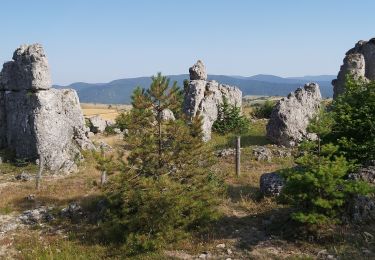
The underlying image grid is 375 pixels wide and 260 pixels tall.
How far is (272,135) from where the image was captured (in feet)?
116

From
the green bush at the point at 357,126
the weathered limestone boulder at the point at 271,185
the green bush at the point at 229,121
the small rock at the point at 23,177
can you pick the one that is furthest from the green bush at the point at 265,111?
the green bush at the point at 357,126

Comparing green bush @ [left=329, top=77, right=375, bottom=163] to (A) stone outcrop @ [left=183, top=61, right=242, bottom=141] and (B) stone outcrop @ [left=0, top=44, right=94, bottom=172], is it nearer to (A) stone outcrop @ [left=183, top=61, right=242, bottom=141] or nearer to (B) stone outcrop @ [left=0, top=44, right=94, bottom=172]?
(B) stone outcrop @ [left=0, top=44, right=94, bottom=172]

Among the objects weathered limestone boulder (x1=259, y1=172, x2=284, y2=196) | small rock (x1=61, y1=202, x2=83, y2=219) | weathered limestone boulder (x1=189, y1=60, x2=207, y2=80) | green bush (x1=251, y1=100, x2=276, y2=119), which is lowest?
small rock (x1=61, y1=202, x2=83, y2=219)

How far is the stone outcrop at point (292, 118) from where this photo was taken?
34.6 metres

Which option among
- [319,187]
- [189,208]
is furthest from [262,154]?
[319,187]

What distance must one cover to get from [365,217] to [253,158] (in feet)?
47.1

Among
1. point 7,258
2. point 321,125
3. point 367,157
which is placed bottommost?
point 7,258

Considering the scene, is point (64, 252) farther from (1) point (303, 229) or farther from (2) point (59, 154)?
(2) point (59, 154)

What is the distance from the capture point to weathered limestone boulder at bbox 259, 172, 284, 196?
762 inches

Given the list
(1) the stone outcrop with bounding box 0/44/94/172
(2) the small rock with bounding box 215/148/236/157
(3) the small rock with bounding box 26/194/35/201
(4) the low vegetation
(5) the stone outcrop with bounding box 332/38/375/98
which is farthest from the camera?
(5) the stone outcrop with bounding box 332/38/375/98

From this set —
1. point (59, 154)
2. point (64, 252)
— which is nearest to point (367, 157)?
point (64, 252)

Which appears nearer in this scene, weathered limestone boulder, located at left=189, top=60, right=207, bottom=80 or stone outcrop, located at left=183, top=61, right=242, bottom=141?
stone outcrop, located at left=183, top=61, right=242, bottom=141

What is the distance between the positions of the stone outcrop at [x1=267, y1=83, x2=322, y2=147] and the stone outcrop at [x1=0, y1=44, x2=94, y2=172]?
1540 cm

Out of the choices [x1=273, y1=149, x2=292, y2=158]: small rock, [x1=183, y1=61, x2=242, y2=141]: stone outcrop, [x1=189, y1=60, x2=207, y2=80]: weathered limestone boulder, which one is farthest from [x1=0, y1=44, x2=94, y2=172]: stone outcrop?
[x1=189, y1=60, x2=207, y2=80]: weathered limestone boulder
